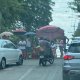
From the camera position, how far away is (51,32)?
3550cm

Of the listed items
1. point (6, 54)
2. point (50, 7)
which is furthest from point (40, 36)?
point (50, 7)

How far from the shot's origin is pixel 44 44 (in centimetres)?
2736

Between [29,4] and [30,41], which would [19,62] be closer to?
[30,41]

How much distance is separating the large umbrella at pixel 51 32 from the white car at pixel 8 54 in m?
7.80

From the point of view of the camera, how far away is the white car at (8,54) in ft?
82.8

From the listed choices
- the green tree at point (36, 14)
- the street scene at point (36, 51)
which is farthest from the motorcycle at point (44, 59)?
the green tree at point (36, 14)

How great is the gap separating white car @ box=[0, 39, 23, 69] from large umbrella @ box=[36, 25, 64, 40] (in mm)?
7802

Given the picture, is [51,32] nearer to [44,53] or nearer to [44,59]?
[44,53]

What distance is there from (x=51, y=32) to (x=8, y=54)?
9833mm

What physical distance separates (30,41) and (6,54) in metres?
10.5

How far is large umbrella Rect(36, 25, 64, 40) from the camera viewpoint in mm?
35653

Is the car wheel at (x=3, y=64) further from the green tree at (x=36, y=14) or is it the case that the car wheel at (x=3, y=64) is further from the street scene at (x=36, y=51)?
the green tree at (x=36, y=14)

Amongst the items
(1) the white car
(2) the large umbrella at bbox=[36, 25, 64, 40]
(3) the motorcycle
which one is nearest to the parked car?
(1) the white car

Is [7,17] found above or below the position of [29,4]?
below
